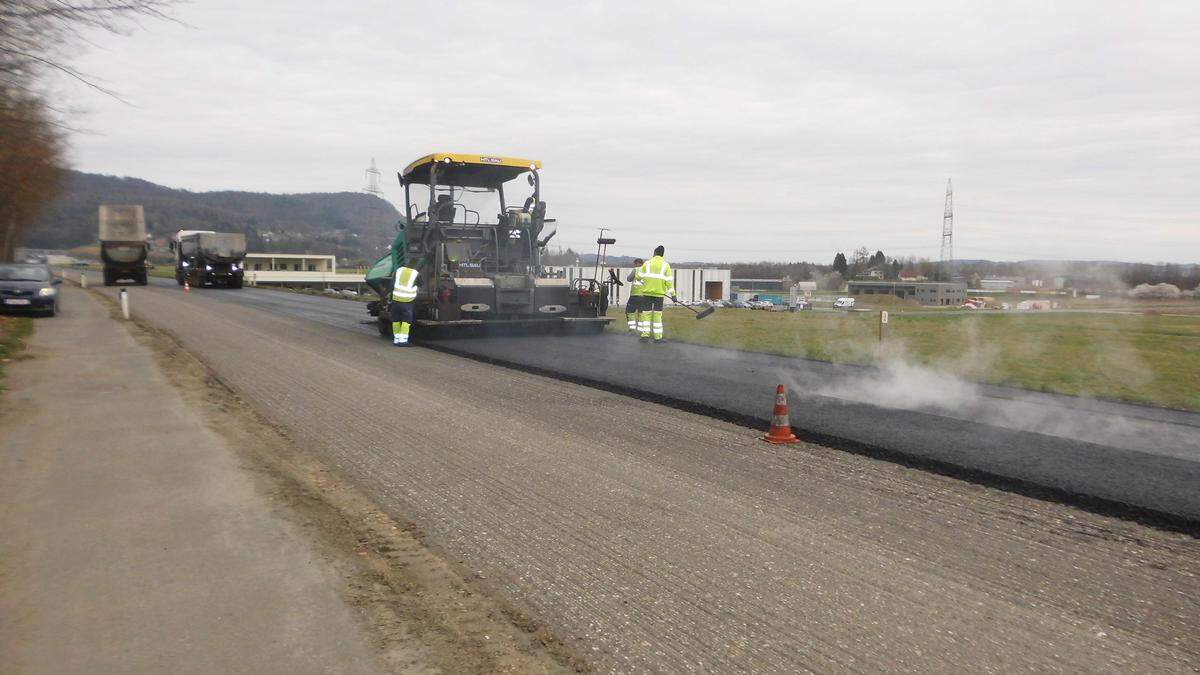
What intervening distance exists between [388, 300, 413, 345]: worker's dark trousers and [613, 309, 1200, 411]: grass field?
16.4 ft

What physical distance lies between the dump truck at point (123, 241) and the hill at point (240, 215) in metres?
56.0

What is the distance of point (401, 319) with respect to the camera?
1477 cm

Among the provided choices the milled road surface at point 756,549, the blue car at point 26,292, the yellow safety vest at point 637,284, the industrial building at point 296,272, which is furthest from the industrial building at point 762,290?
the industrial building at point 296,272

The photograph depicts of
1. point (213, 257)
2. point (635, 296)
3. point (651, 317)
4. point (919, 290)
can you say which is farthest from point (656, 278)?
point (213, 257)

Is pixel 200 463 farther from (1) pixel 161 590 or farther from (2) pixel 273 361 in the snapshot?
(2) pixel 273 361

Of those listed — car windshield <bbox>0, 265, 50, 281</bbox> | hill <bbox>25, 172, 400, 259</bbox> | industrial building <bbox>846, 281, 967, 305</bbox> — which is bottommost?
industrial building <bbox>846, 281, 967, 305</bbox>

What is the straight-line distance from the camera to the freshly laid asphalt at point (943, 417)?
19.2 ft

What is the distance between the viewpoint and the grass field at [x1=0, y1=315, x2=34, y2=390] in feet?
40.4

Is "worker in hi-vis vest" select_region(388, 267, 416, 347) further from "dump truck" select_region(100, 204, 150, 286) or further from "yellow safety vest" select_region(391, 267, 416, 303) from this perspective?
"dump truck" select_region(100, 204, 150, 286)

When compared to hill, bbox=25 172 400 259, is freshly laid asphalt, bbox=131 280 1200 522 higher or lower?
lower

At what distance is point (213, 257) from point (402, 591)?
41554 mm

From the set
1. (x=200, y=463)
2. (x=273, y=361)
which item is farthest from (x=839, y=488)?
(x=273, y=361)

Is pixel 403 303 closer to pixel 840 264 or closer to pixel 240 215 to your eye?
pixel 840 264

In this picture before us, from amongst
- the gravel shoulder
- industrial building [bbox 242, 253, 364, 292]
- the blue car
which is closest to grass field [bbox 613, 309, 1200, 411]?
the gravel shoulder
